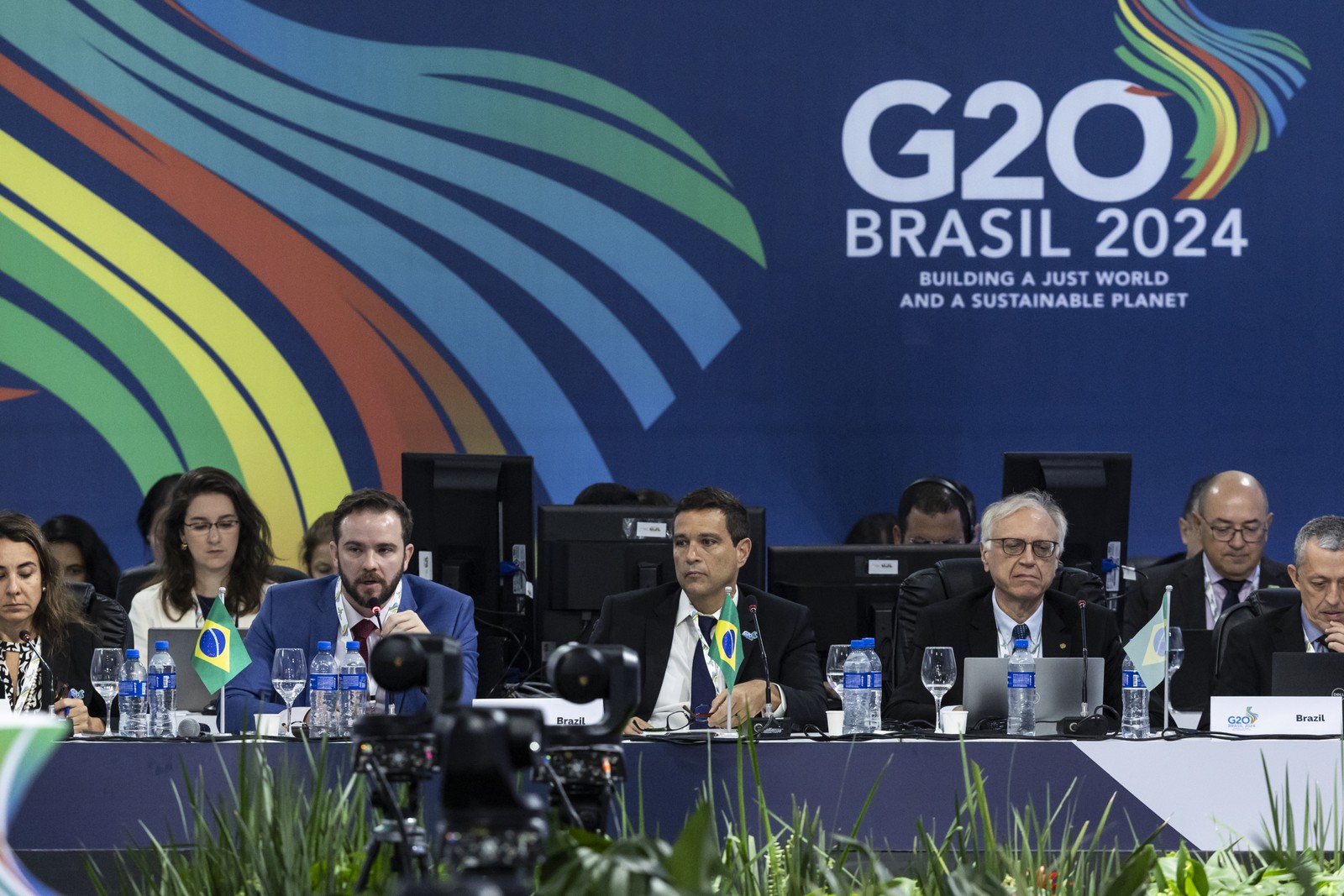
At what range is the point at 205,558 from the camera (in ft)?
16.1

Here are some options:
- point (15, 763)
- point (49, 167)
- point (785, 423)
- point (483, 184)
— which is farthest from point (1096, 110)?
point (15, 763)

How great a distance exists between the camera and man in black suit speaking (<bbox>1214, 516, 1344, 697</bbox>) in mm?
4223

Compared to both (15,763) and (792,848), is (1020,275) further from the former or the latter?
(15,763)

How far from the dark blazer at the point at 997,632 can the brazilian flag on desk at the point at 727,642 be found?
0.76 meters

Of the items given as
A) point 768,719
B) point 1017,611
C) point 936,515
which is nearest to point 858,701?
point 768,719

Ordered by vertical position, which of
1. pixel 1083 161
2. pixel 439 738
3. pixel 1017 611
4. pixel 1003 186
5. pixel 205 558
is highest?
pixel 1083 161

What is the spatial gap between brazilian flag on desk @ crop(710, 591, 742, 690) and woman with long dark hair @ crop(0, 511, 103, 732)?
4.85ft

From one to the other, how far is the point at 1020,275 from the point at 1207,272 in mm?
724

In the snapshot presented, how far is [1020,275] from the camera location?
656cm

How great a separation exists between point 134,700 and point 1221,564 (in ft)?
11.5

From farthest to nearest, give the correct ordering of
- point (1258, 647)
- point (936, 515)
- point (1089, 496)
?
point (936, 515)
point (1089, 496)
point (1258, 647)

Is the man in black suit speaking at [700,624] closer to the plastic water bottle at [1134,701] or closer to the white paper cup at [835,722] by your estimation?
the white paper cup at [835,722]

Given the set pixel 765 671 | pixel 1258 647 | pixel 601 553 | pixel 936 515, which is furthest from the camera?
pixel 936 515

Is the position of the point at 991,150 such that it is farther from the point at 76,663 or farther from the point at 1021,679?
the point at 76,663
